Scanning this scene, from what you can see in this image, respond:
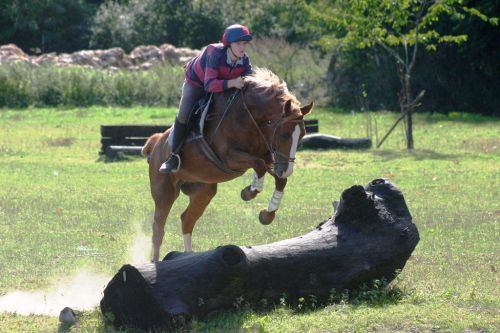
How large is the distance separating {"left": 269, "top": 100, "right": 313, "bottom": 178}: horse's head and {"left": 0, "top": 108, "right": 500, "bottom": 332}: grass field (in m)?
1.49

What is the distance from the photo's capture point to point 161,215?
1214 centimetres

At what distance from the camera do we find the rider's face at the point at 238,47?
10675 mm

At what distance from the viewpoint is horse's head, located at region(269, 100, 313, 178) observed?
1006 centimetres

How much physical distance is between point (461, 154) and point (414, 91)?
→ 41.0 ft

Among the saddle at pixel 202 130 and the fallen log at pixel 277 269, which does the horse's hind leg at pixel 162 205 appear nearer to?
the saddle at pixel 202 130

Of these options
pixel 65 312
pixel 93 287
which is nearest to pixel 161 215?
pixel 93 287

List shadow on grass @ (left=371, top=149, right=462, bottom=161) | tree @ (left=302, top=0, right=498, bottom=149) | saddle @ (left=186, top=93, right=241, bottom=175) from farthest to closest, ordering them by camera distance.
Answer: tree @ (left=302, top=0, right=498, bottom=149)
shadow on grass @ (left=371, top=149, right=462, bottom=161)
saddle @ (left=186, top=93, right=241, bottom=175)

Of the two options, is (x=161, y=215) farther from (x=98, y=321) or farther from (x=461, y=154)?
(x=461, y=154)

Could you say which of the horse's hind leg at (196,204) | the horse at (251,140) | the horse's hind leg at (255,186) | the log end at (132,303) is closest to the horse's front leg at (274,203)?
the horse at (251,140)

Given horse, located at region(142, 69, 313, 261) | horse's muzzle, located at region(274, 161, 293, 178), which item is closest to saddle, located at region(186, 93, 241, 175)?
horse, located at region(142, 69, 313, 261)

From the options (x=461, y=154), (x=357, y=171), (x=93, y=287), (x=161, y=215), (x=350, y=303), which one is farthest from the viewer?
(x=461, y=154)

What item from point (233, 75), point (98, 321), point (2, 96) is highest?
point (233, 75)

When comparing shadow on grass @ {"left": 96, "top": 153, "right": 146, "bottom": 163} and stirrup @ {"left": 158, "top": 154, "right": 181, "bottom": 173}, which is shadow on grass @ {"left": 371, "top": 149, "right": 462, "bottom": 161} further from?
stirrup @ {"left": 158, "top": 154, "right": 181, "bottom": 173}

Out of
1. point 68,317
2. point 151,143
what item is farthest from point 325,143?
point 68,317
